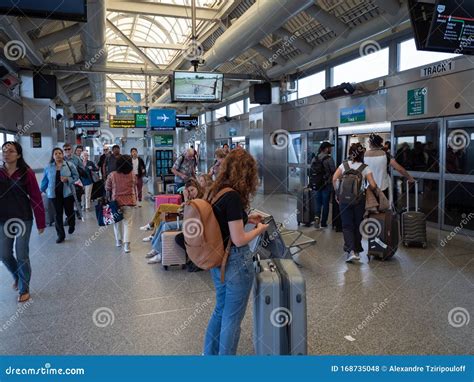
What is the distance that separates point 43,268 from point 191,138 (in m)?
20.1

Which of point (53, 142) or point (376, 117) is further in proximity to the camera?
point (53, 142)

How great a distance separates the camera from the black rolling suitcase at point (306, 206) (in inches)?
306

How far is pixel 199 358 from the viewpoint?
2.57 metres

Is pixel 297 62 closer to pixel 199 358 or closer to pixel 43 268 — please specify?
pixel 43 268

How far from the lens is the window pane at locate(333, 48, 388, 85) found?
921 centimetres

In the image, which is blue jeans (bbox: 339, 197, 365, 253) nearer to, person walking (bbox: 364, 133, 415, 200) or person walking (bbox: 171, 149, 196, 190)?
person walking (bbox: 364, 133, 415, 200)

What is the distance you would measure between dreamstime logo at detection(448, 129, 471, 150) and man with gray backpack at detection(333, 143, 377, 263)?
8.84 feet

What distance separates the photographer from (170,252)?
16.6 feet

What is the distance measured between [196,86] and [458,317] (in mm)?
7569

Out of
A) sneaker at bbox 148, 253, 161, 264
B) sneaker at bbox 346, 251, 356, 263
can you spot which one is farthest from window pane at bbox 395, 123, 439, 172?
sneaker at bbox 148, 253, 161, 264

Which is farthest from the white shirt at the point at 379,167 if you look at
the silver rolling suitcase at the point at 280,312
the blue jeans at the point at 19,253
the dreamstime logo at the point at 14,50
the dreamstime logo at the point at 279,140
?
the dreamstime logo at the point at 279,140

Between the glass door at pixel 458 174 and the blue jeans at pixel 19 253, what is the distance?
664 cm

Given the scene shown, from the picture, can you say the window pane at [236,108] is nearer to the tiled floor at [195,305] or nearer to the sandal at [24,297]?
the tiled floor at [195,305]

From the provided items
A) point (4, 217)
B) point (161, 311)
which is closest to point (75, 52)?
point (4, 217)
